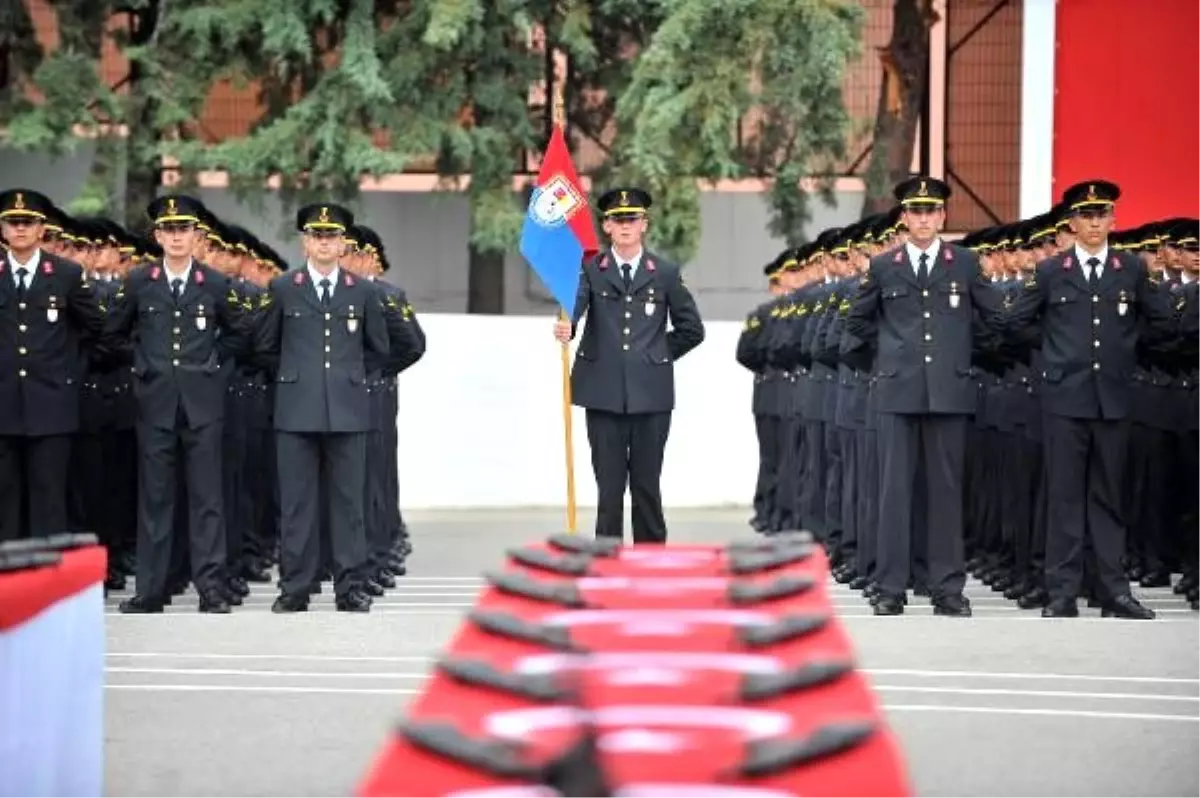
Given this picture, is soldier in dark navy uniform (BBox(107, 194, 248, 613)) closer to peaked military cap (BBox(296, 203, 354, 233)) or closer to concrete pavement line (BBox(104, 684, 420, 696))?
peaked military cap (BBox(296, 203, 354, 233))

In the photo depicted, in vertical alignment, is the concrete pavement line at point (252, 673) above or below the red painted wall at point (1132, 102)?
below

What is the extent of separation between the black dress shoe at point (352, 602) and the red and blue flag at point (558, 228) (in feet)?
9.82

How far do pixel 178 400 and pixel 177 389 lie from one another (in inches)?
2.5

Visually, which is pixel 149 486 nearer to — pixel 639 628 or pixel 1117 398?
pixel 1117 398

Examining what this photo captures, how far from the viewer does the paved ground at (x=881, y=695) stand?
7.97 metres

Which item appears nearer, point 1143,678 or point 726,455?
point 1143,678

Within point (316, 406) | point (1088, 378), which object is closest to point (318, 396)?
point (316, 406)

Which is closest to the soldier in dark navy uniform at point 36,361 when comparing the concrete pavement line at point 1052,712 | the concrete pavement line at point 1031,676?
the concrete pavement line at point 1031,676

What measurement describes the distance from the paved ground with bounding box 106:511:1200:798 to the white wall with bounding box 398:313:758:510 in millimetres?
8776

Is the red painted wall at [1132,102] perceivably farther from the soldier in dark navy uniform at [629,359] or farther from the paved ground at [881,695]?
the paved ground at [881,695]

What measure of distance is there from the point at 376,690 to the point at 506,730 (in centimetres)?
613

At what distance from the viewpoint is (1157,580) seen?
15.6 metres

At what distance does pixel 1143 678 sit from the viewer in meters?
10.3

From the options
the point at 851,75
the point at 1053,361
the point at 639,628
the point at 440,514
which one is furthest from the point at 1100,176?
the point at 639,628
